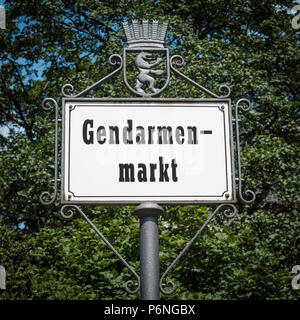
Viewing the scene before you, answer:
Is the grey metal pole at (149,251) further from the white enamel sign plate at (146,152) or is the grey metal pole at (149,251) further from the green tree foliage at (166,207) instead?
the green tree foliage at (166,207)

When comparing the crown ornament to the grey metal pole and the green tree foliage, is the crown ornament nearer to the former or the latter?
the grey metal pole

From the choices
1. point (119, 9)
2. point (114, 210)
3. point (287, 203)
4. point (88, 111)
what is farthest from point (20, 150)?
point (88, 111)

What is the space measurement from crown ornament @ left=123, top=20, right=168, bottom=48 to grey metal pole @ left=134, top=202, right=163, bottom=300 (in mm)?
957

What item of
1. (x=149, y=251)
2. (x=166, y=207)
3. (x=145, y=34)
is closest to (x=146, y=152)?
(x=149, y=251)

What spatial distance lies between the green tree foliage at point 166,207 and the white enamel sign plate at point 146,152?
17.3 ft

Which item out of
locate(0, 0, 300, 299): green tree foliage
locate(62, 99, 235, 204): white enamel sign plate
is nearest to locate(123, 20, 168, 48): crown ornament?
locate(62, 99, 235, 204): white enamel sign plate

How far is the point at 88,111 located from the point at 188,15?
14.3m

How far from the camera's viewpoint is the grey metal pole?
91.0 inches

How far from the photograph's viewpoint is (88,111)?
255 cm

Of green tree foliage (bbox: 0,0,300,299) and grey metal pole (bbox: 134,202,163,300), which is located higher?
green tree foliage (bbox: 0,0,300,299)

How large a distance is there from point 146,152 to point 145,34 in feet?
2.41

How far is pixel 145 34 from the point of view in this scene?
2752mm
